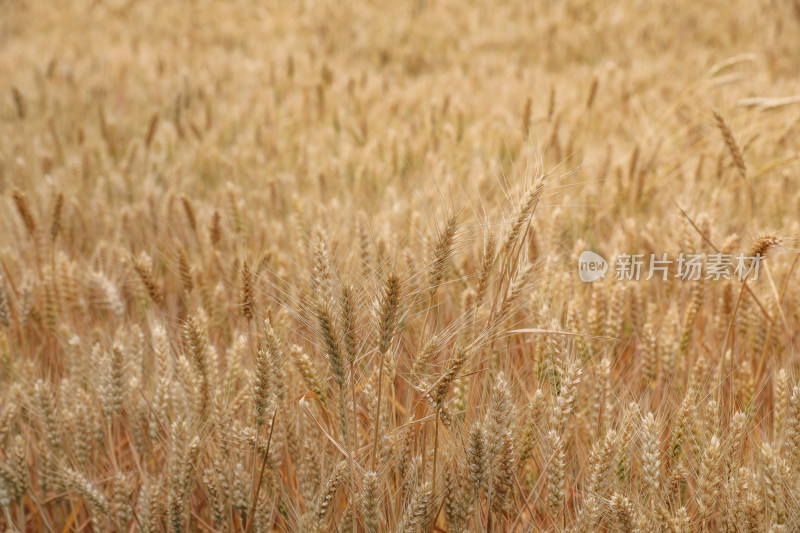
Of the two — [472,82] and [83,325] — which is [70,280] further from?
[472,82]

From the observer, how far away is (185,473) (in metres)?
1.19

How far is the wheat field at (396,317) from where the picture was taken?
43.8 inches

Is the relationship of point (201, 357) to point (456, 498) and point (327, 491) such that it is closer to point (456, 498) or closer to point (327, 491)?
point (327, 491)

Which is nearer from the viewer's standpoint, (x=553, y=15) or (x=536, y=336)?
(x=536, y=336)

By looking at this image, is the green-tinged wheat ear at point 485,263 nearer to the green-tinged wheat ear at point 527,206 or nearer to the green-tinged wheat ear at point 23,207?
the green-tinged wheat ear at point 527,206

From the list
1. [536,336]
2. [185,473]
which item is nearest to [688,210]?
[536,336]

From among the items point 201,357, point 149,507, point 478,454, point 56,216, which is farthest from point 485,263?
point 56,216

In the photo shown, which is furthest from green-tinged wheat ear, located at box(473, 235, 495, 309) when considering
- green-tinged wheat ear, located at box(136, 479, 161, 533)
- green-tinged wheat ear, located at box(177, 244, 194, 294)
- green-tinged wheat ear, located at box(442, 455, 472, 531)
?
green-tinged wheat ear, located at box(177, 244, 194, 294)

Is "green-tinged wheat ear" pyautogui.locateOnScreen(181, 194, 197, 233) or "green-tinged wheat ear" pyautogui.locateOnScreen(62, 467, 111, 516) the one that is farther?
"green-tinged wheat ear" pyautogui.locateOnScreen(181, 194, 197, 233)

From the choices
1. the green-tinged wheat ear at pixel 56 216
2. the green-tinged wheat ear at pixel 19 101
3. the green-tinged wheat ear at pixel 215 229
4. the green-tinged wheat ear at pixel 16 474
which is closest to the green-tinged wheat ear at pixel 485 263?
the green-tinged wheat ear at pixel 16 474

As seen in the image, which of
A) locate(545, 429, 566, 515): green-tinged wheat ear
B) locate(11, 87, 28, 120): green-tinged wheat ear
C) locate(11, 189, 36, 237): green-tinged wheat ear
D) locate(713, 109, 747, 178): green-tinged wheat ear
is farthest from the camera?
locate(11, 87, 28, 120): green-tinged wheat ear

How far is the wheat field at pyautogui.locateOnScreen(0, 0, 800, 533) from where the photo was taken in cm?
111

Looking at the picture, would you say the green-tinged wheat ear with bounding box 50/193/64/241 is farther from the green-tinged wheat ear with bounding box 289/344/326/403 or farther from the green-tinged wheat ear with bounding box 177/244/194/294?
the green-tinged wheat ear with bounding box 289/344/326/403

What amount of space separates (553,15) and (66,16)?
600cm
